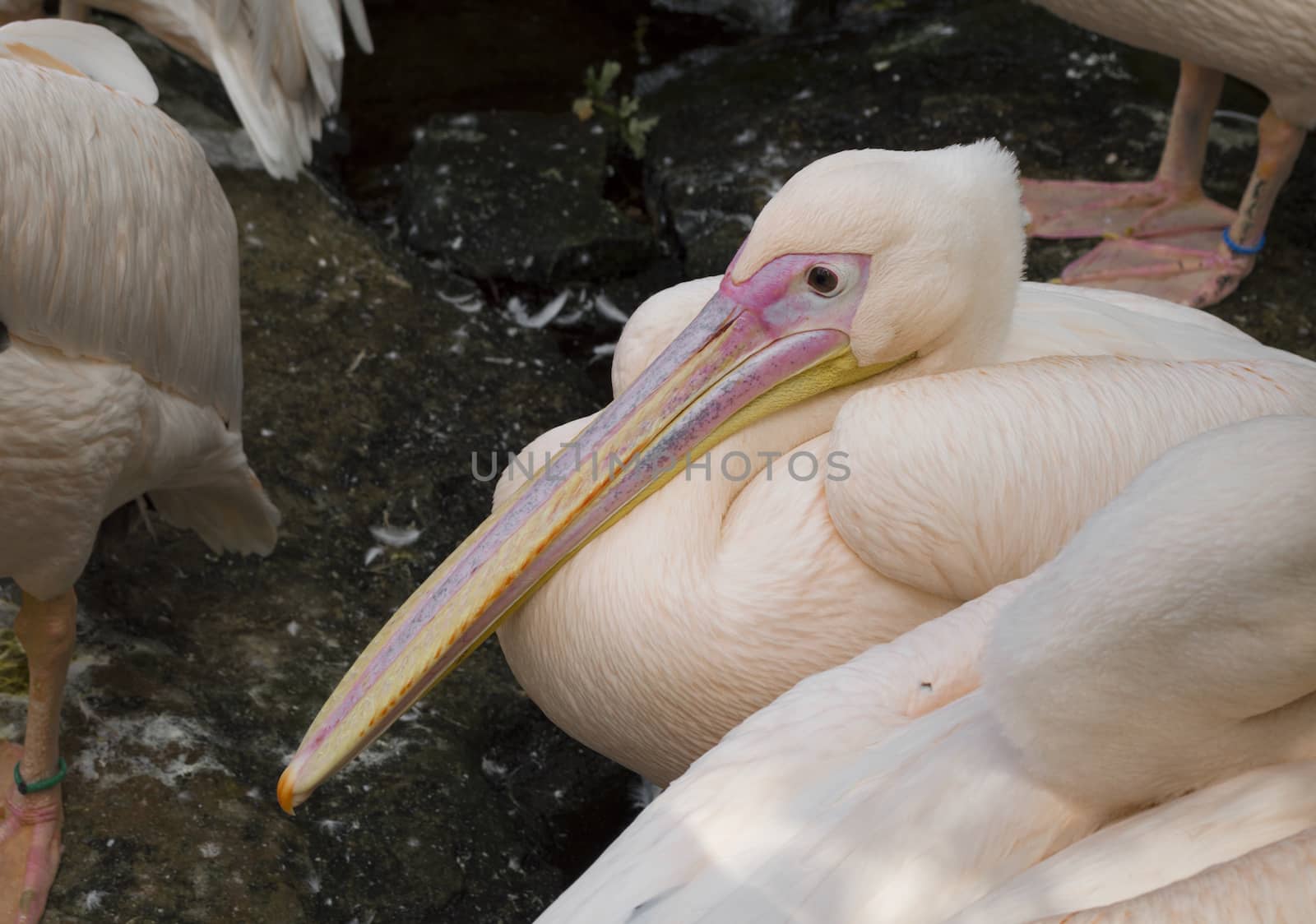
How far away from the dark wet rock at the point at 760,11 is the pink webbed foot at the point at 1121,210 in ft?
4.87

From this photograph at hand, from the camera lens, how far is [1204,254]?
3.56 m

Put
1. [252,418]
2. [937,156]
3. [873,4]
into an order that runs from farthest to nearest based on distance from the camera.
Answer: [873,4] → [252,418] → [937,156]

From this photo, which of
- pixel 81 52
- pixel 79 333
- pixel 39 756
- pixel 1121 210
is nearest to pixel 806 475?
pixel 79 333

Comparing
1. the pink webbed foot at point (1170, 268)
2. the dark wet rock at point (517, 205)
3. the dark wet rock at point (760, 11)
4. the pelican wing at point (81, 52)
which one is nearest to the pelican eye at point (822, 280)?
the pelican wing at point (81, 52)

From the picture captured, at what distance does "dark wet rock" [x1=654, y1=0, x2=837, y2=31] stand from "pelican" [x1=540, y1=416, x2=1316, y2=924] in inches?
149

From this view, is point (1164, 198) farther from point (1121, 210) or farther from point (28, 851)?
point (28, 851)

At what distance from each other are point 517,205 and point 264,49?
111 centimetres

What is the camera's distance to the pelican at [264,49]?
2.90m

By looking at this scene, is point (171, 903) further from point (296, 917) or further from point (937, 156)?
point (937, 156)

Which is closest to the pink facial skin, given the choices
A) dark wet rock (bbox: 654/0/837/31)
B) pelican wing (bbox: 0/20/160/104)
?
pelican wing (bbox: 0/20/160/104)

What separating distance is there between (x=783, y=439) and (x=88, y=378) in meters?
1.01

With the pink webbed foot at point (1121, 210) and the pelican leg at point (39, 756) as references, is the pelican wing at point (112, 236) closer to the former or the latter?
the pelican leg at point (39, 756)

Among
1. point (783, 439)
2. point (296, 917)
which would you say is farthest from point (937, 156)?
point (296, 917)

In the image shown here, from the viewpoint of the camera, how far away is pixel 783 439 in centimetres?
215
